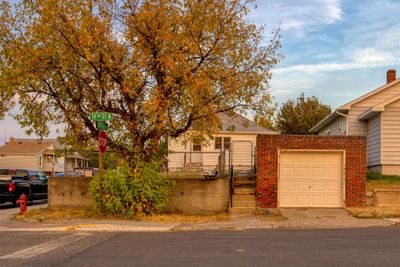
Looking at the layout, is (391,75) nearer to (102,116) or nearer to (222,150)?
(222,150)

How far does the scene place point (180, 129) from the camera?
16688 mm

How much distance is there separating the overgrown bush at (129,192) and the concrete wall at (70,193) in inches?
61.2

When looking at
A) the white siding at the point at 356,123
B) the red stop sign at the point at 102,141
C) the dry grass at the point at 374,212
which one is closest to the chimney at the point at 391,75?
the white siding at the point at 356,123

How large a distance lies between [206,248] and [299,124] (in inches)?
1530

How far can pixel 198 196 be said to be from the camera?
17625mm

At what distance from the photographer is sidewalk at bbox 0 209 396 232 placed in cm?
1426

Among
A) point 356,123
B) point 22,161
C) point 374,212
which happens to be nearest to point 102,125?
point 374,212

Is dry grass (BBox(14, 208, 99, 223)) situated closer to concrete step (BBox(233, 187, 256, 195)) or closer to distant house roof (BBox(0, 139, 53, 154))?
concrete step (BBox(233, 187, 256, 195))

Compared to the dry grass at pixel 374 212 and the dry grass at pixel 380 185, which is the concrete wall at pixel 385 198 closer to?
the dry grass at pixel 380 185

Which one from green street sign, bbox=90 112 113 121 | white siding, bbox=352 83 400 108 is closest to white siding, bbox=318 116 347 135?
white siding, bbox=352 83 400 108

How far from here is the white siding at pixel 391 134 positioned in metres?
21.9

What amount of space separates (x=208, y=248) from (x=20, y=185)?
15.3 m

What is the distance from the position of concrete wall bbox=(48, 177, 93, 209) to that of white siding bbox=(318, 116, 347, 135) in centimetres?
1454

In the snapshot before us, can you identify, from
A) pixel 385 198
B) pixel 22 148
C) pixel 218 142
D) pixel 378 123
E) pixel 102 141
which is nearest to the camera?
pixel 102 141
